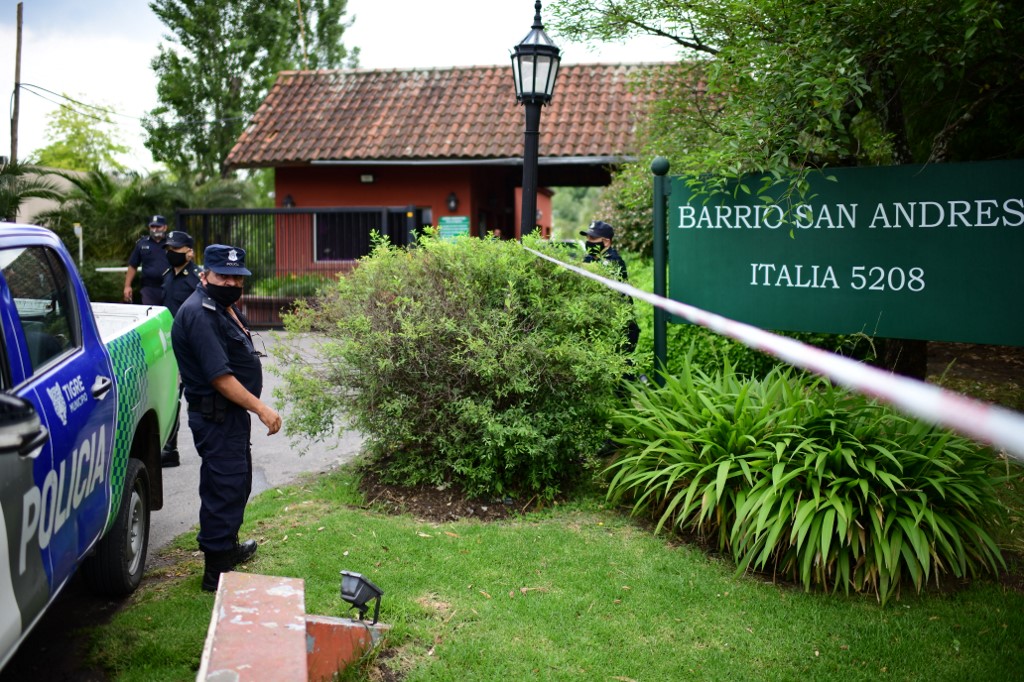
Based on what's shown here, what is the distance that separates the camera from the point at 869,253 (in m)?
5.61

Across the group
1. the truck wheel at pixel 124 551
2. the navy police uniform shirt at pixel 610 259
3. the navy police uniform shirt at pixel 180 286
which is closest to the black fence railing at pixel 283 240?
the navy police uniform shirt at pixel 180 286

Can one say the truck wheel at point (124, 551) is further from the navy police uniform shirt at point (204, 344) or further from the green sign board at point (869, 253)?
the green sign board at point (869, 253)

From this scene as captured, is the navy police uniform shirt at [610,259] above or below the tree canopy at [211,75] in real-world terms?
below

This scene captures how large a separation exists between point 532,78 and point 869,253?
3.45 meters

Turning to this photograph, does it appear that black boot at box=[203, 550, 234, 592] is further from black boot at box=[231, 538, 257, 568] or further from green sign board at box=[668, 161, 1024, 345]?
green sign board at box=[668, 161, 1024, 345]

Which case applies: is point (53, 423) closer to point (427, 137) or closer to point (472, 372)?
point (472, 372)

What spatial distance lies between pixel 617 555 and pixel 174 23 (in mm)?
33783

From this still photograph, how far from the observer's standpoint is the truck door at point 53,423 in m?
2.94

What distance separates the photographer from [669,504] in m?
5.27

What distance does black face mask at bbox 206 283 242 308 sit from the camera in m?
4.60

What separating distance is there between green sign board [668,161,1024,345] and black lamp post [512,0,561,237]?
1734 millimetres

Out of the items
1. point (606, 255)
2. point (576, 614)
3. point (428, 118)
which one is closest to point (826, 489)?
point (576, 614)

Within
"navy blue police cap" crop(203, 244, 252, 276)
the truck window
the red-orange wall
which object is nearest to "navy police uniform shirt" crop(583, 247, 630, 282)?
"navy blue police cap" crop(203, 244, 252, 276)

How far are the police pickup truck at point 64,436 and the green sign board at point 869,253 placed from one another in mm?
3684
